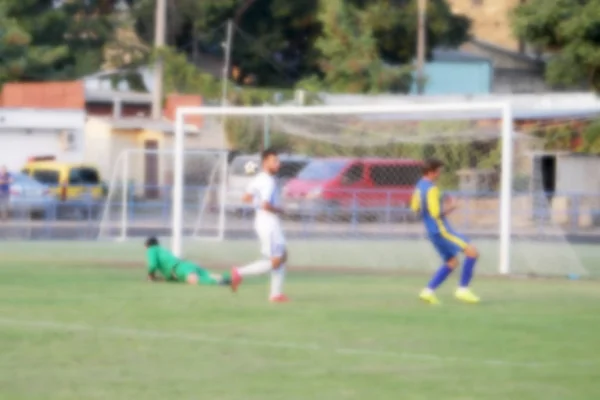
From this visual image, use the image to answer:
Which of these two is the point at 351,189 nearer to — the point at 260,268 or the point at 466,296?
the point at 466,296

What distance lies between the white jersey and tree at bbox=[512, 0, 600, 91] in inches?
610

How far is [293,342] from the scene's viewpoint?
13969 millimetres

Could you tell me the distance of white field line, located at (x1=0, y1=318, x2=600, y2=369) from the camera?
1266 cm

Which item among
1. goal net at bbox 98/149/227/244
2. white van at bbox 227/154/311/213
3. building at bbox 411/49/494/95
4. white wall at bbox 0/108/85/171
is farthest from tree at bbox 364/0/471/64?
white van at bbox 227/154/311/213

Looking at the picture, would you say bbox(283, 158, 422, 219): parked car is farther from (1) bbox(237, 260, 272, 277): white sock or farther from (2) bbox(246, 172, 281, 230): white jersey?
(2) bbox(246, 172, 281, 230): white jersey

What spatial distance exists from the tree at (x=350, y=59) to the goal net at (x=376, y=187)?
26.7 m

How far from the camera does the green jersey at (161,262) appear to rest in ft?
70.7

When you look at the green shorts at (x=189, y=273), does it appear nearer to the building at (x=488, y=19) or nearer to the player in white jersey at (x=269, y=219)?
the player in white jersey at (x=269, y=219)

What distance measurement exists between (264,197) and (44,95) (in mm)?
42260

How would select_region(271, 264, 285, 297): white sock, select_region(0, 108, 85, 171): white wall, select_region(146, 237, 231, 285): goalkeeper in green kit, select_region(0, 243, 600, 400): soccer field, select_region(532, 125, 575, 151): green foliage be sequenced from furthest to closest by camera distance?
select_region(0, 108, 85, 171): white wall
select_region(532, 125, 575, 151): green foliage
select_region(146, 237, 231, 285): goalkeeper in green kit
select_region(271, 264, 285, 297): white sock
select_region(0, 243, 600, 400): soccer field

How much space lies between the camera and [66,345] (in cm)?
1362

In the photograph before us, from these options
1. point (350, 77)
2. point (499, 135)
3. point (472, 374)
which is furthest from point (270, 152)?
point (350, 77)

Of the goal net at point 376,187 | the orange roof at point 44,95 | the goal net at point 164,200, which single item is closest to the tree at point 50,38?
the orange roof at point 44,95

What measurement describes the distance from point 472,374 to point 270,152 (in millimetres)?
6427
